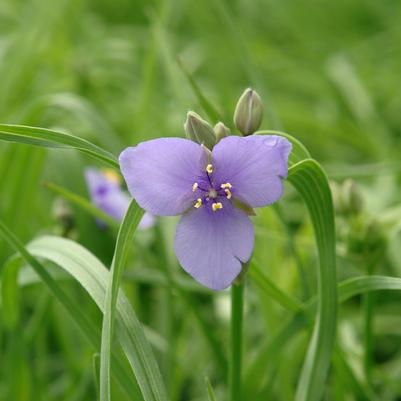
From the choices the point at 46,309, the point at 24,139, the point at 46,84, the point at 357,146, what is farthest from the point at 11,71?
the point at 24,139

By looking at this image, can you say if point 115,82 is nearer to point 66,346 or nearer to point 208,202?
point 66,346

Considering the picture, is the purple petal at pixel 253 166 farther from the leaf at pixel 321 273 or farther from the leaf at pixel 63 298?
the leaf at pixel 63 298

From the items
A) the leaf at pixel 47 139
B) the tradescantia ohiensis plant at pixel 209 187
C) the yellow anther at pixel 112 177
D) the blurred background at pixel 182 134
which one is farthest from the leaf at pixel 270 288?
the yellow anther at pixel 112 177

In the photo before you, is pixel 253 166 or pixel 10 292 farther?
pixel 10 292

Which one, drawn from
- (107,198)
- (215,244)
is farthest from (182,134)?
(215,244)

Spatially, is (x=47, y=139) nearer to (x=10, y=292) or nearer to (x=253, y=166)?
(x=253, y=166)

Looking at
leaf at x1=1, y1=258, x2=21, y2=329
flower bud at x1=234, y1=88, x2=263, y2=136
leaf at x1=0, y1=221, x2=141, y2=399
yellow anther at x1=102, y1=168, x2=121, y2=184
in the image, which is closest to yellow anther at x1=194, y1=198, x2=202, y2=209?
flower bud at x1=234, y1=88, x2=263, y2=136
